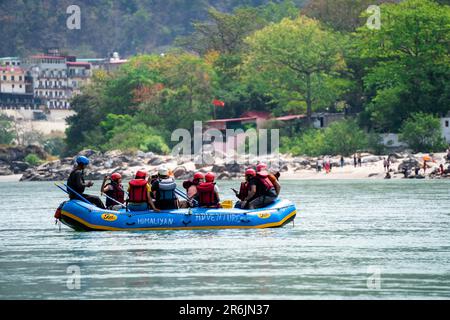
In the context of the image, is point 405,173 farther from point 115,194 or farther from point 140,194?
point 140,194

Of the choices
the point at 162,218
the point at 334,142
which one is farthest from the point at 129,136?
the point at 162,218

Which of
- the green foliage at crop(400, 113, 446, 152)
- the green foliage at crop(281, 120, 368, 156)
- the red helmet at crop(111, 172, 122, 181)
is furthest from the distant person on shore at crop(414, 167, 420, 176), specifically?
the red helmet at crop(111, 172, 122, 181)

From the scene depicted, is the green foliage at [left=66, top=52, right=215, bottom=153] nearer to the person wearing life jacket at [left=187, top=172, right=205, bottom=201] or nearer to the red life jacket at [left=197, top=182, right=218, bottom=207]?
the person wearing life jacket at [left=187, top=172, right=205, bottom=201]

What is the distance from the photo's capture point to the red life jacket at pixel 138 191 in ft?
126

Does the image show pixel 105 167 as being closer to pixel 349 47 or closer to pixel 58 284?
pixel 349 47

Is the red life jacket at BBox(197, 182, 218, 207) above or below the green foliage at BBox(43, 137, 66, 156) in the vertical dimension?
above

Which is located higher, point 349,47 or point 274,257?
point 349,47

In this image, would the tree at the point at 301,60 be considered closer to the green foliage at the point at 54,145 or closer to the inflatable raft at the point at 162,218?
the green foliage at the point at 54,145

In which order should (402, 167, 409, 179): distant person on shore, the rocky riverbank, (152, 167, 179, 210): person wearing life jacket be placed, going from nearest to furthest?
(152, 167, 179, 210): person wearing life jacket, (402, 167, 409, 179): distant person on shore, the rocky riverbank

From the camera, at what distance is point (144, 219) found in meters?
38.5

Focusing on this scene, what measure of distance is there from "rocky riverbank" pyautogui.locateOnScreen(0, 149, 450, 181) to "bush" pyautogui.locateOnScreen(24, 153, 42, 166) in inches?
147

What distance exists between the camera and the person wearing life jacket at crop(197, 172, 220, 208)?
38625 mm
